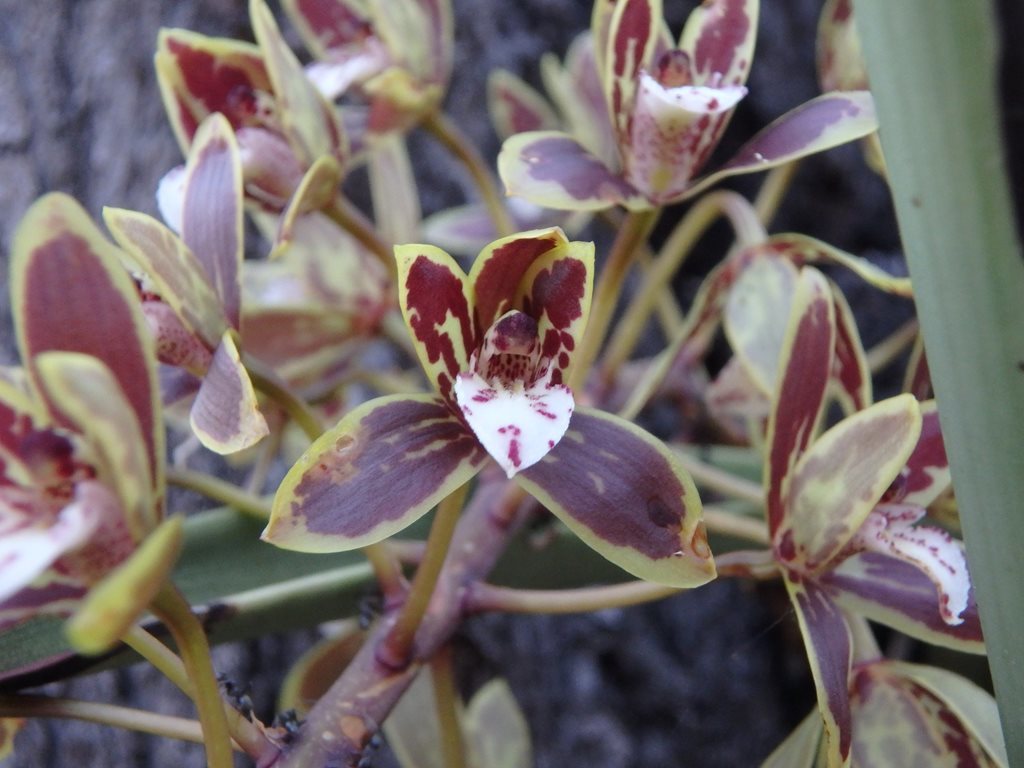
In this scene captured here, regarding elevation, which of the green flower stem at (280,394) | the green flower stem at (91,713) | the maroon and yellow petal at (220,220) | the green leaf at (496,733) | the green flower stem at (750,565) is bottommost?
the green leaf at (496,733)

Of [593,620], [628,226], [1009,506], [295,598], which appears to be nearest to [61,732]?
[295,598]

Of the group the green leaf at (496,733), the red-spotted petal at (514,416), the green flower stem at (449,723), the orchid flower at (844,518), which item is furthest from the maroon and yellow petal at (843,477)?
the green leaf at (496,733)

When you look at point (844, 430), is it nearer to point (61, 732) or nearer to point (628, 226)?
point (628, 226)

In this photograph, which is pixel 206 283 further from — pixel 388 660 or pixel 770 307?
pixel 770 307

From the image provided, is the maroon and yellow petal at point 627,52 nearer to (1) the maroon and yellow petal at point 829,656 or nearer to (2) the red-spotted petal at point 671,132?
(2) the red-spotted petal at point 671,132

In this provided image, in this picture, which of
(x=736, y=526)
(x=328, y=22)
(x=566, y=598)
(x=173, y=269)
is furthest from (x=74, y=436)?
(x=328, y=22)

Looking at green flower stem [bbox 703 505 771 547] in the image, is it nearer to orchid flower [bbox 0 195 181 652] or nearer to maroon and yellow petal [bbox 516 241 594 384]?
maroon and yellow petal [bbox 516 241 594 384]
